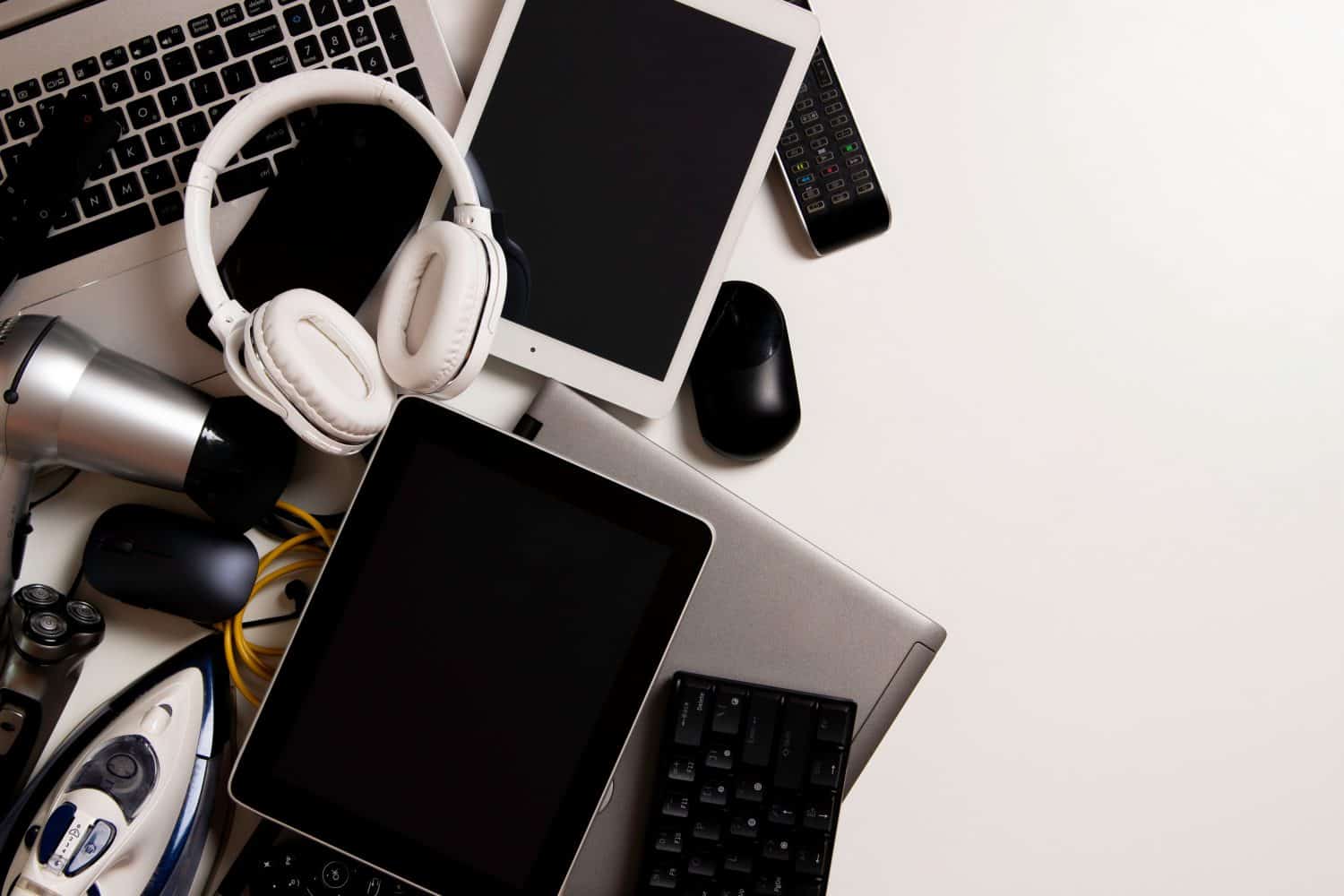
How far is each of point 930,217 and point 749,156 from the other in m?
0.15

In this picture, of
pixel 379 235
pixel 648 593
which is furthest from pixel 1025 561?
pixel 379 235

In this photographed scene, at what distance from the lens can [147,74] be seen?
0.66m

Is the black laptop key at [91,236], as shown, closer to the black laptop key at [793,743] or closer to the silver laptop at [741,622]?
the silver laptop at [741,622]

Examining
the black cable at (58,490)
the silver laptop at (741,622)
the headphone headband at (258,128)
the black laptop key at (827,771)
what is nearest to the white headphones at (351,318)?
the headphone headband at (258,128)

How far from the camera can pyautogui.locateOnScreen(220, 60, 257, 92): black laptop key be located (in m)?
0.67

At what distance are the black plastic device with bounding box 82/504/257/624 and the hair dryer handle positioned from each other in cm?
4

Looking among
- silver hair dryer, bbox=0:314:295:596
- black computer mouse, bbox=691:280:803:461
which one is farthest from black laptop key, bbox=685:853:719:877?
silver hair dryer, bbox=0:314:295:596

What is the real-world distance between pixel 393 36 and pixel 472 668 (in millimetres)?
431

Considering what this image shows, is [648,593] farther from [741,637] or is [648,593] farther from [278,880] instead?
[278,880]

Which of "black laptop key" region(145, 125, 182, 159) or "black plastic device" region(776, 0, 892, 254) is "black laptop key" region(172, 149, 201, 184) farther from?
"black plastic device" region(776, 0, 892, 254)

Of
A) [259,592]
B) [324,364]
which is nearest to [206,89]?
[324,364]

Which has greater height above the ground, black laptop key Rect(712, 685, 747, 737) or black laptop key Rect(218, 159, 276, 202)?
black laptop key Rect(218, 159, 276, 202)

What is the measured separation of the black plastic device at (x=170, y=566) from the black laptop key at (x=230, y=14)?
13.5 inches

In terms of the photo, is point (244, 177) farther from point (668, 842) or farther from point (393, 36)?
point (668, 842)
